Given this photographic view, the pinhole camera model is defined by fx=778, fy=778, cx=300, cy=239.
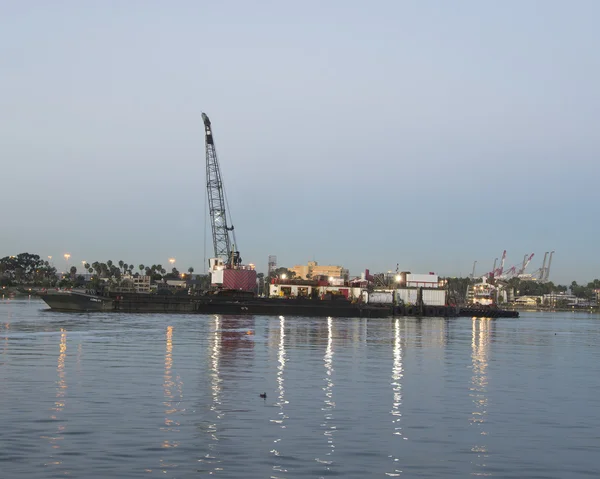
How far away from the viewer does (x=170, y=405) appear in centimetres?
3103

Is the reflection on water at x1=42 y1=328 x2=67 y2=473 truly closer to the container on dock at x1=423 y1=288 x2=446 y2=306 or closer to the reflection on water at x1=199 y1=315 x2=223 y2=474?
the reflection on water at x1=199 y1=315 x2=223 y2=474

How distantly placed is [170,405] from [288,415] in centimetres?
494

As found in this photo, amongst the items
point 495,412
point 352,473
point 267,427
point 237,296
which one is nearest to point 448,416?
point 495,412

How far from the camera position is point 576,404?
3559 cm

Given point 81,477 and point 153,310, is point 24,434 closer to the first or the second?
point 81,477

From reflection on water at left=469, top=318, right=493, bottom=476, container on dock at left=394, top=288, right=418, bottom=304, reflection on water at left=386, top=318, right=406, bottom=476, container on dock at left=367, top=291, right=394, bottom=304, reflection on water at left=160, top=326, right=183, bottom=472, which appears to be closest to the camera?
reflection on water at left=386, top=318, right=406, bottom=476

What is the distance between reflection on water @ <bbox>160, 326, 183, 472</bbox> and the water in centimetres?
6

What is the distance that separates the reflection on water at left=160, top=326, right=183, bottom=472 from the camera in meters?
23.6

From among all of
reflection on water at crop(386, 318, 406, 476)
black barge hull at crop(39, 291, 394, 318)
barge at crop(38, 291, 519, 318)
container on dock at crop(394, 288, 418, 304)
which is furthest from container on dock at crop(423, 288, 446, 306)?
reflection on water at crop(386, 318, 406, 476)

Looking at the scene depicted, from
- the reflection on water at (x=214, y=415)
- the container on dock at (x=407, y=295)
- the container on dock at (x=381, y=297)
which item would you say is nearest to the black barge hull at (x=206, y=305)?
the container on dock at (x=381, y=297)

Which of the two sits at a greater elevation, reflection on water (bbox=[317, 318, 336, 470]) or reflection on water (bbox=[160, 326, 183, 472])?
reflection on water (bbox=[160, 326, 183, 472])

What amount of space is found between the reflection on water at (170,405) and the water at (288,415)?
0.21 ft

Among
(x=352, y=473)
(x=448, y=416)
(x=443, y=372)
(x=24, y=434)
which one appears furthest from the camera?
(x=443, y=372)

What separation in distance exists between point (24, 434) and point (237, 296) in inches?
5191
